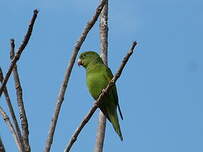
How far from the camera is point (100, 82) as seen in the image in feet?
20.0

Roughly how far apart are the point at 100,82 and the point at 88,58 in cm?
78

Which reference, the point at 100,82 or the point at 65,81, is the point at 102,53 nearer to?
the point at 100,82

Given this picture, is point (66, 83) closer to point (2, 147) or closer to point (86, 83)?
point (2, 147)

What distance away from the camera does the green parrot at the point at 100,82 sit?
5.69m

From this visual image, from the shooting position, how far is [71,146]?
2791 mm

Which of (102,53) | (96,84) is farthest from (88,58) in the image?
(102,53)

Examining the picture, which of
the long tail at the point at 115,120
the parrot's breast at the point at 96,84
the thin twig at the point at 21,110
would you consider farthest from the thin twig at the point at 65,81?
the parrot's breast at the point at 96,84

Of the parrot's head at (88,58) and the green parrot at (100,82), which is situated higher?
the parrot's head at (88,58)

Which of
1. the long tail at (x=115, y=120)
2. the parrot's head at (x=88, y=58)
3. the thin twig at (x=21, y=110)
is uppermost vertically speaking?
the parrot's head at (x=88, y=58)

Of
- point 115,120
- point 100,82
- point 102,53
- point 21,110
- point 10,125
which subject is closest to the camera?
point 21,110

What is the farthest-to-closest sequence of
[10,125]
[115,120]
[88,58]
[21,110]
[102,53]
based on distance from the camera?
[88,58], [115,120], [102,53], [10,125], [21,110]

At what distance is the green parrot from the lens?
18.7 ft

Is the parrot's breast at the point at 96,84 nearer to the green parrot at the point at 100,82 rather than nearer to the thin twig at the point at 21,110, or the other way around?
the green parrot at the point at 100,82

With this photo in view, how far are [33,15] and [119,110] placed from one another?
11.7ft
